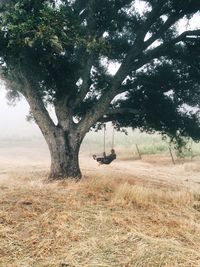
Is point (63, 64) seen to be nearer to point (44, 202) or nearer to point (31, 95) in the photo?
point (31, 95)

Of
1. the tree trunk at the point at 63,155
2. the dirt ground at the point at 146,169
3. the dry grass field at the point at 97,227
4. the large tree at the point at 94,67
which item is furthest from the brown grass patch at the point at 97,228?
the dirt ground at the point at 146,169

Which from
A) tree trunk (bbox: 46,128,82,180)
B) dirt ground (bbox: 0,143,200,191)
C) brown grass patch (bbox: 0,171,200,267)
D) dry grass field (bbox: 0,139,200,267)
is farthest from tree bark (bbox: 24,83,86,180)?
brown grass patch (bbox: 0,171,200,267)

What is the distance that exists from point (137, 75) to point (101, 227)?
10.5m

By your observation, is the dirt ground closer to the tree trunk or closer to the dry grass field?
the tree trunk

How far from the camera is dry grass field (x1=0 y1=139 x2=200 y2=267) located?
6.82 m

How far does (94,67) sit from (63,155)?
571 centimetres

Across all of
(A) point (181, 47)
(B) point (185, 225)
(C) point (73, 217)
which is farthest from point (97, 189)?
(A) point (181, 47)

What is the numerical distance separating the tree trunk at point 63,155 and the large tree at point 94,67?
41mm

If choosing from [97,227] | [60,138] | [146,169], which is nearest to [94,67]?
[60,138]

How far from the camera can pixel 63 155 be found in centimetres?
1516

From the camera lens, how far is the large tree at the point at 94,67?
39.1 feet

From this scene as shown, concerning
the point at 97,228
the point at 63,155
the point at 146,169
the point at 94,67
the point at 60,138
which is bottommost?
the point at 97,228

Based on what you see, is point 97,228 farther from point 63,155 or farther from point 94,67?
point 94,67

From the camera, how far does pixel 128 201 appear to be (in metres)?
10.5
